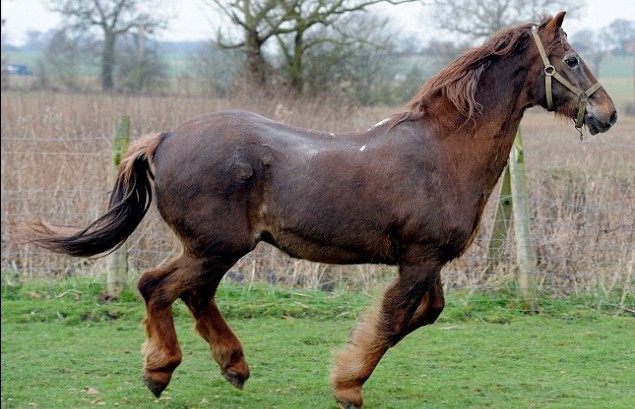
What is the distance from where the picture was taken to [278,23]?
18.9m

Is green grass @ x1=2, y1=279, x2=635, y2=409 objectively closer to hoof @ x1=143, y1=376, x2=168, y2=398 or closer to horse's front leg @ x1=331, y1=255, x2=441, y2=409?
hoof @ x1=143, y1=376, x2=168, y2=398

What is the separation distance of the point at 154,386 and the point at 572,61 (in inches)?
126

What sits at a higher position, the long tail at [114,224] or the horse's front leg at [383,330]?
the long tail at [114,224]

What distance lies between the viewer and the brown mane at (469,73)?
4.88 m

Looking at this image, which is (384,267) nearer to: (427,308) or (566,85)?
(427,308)

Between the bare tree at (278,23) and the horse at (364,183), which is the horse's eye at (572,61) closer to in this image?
the horse at (364,183)

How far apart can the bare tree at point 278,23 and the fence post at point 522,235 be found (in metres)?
11.4

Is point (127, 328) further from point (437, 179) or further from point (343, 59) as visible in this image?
point (343, 59)

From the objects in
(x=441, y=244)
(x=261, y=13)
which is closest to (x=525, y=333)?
(x=441, y=244)

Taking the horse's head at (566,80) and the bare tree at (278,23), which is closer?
Result: the horse's head at (566,80)

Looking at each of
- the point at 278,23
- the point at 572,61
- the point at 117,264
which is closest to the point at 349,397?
the point at 572,61

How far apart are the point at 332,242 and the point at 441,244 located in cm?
65

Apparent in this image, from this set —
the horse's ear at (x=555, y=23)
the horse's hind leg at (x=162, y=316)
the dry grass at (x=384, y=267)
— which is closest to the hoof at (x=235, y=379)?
the horse's hind leg at (x=162, y=316)

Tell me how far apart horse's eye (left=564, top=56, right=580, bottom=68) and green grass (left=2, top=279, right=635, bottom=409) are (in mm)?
1938
